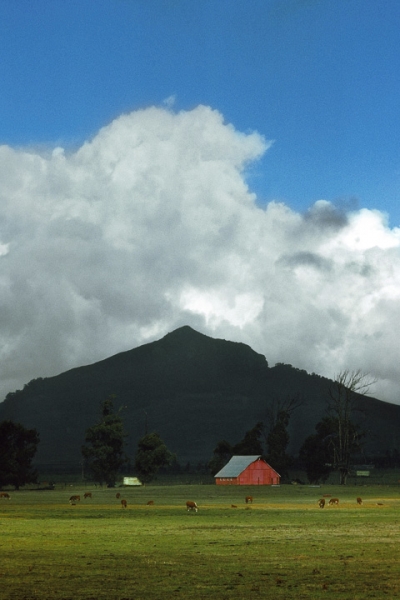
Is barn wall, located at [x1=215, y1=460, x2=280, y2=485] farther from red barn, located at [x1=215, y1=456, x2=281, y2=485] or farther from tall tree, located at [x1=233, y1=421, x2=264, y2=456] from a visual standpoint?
tall tree, located at [x1=233, y1=421, x2=264, y2=456]

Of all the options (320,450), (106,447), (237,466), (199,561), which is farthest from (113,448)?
(199,561)

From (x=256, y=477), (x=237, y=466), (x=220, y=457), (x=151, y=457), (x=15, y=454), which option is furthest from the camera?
(x=220, y=457)

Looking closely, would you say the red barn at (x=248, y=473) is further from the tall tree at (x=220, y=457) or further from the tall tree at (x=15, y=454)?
the tall tree at (x=15, y=454)

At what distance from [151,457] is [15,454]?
70.3ft

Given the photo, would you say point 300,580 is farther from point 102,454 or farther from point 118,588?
point 102,454

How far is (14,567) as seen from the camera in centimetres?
2236

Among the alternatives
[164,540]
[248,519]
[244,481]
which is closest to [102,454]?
[244,481]

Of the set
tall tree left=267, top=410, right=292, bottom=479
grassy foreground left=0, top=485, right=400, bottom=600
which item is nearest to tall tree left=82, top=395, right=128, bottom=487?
tall tree left=267, top=410, right=292, bottom=479

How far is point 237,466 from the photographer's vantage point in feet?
471

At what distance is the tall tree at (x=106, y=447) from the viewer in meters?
134

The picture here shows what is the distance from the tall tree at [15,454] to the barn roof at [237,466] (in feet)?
104

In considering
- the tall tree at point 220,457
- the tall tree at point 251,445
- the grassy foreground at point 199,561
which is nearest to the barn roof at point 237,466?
the tall tree at point 251,445

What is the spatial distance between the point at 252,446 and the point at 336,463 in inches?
889

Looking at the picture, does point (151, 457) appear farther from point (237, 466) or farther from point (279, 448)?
point (279, 448)
